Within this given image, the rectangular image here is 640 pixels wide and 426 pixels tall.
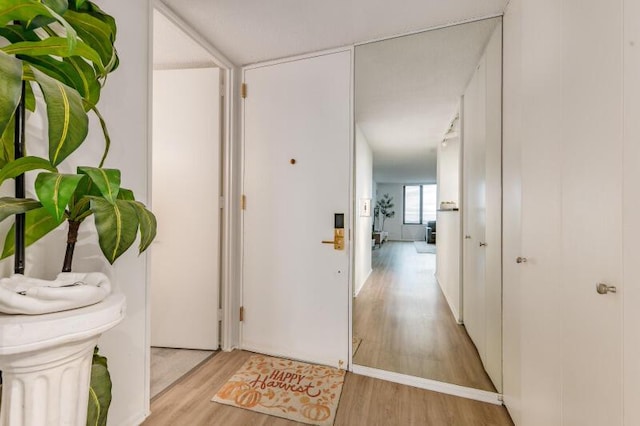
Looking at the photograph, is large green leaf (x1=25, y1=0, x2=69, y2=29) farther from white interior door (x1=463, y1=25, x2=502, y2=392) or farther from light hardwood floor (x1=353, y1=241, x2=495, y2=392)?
light hardwood floor (x1=353, y1=241, x2=495, y2=392)

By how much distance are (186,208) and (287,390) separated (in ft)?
5.27

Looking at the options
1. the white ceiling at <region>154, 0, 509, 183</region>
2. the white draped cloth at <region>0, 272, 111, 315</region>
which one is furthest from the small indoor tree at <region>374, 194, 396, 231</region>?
the white draped cloth at <region>0, 272, 111, 315</region>

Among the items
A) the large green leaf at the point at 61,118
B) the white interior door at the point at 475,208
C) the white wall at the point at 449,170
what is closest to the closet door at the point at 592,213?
the white interior door at the point at 475,208

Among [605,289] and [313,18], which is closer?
[605,289]

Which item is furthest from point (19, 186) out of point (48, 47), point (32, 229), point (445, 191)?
point (445, 191)

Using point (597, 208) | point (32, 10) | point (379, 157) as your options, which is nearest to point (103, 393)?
point (32, 10)

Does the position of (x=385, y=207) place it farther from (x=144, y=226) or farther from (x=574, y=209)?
(x=144, y=226)

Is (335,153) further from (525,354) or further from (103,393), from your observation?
(103,393)

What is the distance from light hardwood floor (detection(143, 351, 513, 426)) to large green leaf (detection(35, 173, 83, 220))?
149 centimetres

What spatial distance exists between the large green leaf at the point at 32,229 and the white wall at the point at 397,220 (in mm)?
→ 11367

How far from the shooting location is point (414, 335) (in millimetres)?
2631

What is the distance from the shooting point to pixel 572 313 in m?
1.01

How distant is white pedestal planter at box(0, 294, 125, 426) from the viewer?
2.27 feet

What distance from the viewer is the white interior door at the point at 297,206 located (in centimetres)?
216
